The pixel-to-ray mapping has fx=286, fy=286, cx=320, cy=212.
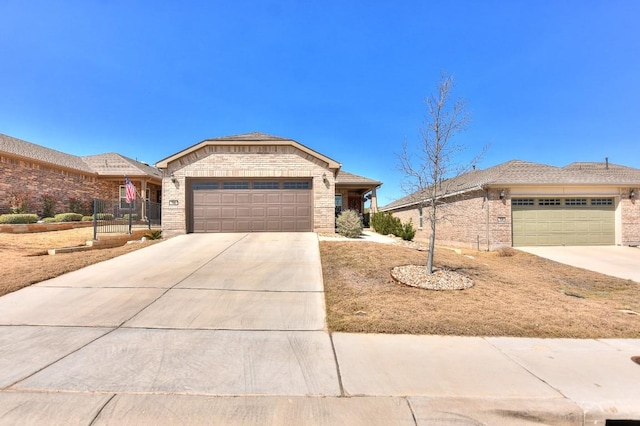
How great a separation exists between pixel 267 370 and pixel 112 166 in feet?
77.6

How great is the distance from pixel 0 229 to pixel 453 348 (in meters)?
18.0

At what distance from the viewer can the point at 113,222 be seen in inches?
549

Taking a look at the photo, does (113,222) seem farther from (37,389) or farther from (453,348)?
(453,348)

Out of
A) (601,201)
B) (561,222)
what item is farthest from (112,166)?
(601,201)

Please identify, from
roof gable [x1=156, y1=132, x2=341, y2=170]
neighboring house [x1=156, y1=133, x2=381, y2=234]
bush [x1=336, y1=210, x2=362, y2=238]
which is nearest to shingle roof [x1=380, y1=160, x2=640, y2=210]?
bush [x1=336, y1=210, x2=362, y2=238]

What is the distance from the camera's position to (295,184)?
14.0m

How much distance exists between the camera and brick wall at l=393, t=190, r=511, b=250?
14188 mm

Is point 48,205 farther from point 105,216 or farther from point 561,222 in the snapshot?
point 561,222

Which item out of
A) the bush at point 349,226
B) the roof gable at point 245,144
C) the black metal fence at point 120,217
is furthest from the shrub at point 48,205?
the bush at point 349,226

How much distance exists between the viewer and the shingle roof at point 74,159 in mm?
16625

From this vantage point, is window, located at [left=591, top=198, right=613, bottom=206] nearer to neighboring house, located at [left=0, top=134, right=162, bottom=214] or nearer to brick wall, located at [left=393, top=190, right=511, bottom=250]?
A: brick wall, located at [left=393, top=190, right=511, bottom=250]

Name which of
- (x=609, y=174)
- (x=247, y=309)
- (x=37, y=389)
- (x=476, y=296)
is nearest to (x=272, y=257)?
(x=247, y=309)

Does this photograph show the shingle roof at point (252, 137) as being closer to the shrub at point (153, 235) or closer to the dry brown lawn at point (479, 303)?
the shrub at point (153, 235)

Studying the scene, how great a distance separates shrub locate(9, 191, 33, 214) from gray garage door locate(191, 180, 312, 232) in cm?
1018
